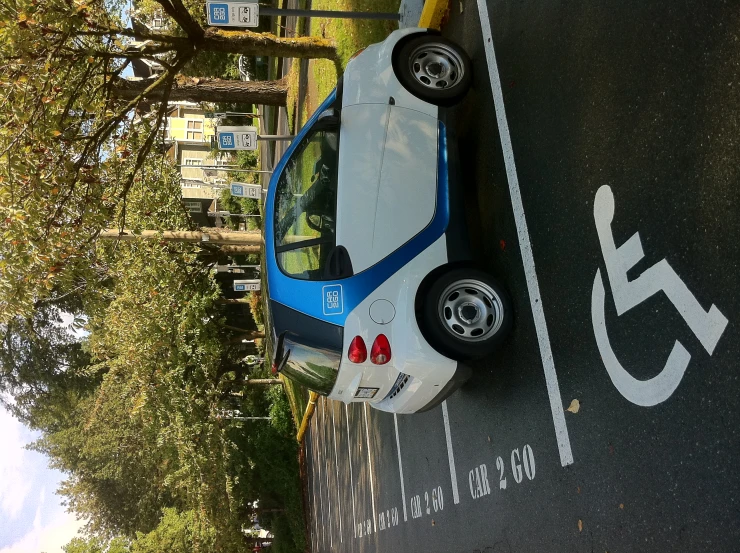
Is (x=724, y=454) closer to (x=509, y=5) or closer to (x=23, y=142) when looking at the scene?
(x=509, y=5)

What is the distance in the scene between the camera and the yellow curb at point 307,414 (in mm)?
17712

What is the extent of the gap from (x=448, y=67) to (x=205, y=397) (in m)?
12.3

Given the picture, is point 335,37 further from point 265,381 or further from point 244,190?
point 265,381

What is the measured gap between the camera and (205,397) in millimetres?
15828

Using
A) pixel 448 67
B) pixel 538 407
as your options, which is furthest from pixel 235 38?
pixel 538 407

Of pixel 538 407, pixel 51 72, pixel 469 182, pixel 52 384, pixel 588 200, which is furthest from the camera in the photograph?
pixel 52 384

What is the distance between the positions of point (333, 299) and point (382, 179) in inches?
49.6

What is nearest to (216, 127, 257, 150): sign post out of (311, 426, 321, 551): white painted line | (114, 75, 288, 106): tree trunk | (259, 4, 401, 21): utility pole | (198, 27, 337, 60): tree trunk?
(198, 27, 337, 60): tree trunk

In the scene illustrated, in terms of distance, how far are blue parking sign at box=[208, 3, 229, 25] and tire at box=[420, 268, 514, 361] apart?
3933 mm

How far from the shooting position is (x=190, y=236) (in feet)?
42.5

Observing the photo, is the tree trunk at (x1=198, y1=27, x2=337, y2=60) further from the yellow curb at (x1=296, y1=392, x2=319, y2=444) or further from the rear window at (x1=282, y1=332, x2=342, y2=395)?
the yellow curb at (x1=296, y1=392, x2=319, y2=444)

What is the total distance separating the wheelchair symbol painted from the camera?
345cm

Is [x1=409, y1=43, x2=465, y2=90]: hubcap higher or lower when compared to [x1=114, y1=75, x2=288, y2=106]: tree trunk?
lower

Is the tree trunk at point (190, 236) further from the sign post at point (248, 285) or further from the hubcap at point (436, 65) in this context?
the hubcap at point (436, 65)
